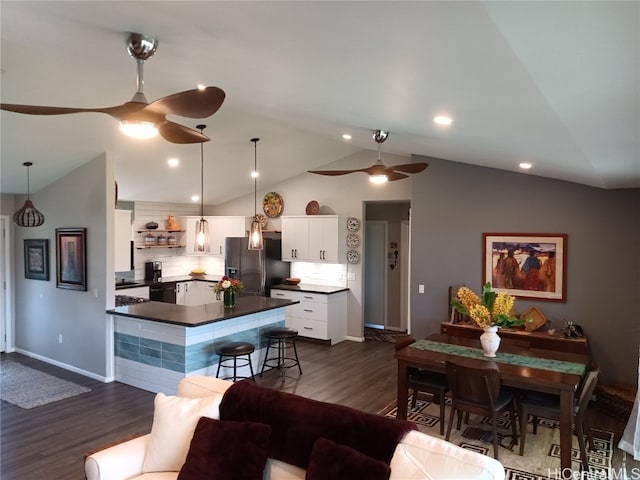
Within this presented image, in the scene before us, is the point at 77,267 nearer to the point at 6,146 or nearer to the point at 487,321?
the point at 6,146

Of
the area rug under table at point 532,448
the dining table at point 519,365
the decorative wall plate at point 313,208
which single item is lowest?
the area rug under table at point 532,448

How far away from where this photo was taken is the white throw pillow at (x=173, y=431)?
2.53 meters

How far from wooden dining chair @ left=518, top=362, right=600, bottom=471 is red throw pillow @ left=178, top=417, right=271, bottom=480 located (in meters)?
2.40

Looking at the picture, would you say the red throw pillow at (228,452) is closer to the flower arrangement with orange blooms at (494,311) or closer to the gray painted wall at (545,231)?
the flower arrangement with orange blooms at (494,311)

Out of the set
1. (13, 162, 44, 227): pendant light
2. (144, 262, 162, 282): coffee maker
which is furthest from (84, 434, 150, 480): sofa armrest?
(144, 262, 162, 282): coffee maker

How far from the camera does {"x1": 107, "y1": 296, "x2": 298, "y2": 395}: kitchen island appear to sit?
472cm

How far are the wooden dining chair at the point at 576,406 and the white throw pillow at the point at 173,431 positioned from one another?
8.51ft

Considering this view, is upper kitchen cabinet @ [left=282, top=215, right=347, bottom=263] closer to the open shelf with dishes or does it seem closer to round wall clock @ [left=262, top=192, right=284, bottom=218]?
round wall clock @ [left=262, top=192, right=284, bottom=218]

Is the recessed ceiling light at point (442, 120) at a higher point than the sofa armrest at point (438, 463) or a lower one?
higher

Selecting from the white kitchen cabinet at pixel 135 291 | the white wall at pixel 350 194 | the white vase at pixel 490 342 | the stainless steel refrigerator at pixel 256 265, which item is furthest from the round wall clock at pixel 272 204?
the white vase at pixel 490 342

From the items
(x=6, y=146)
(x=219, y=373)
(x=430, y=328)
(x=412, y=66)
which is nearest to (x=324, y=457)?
(x=412, y=66)

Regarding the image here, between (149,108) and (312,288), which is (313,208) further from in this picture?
(149,108)

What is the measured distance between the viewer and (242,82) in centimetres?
300

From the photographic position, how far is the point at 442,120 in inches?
120
